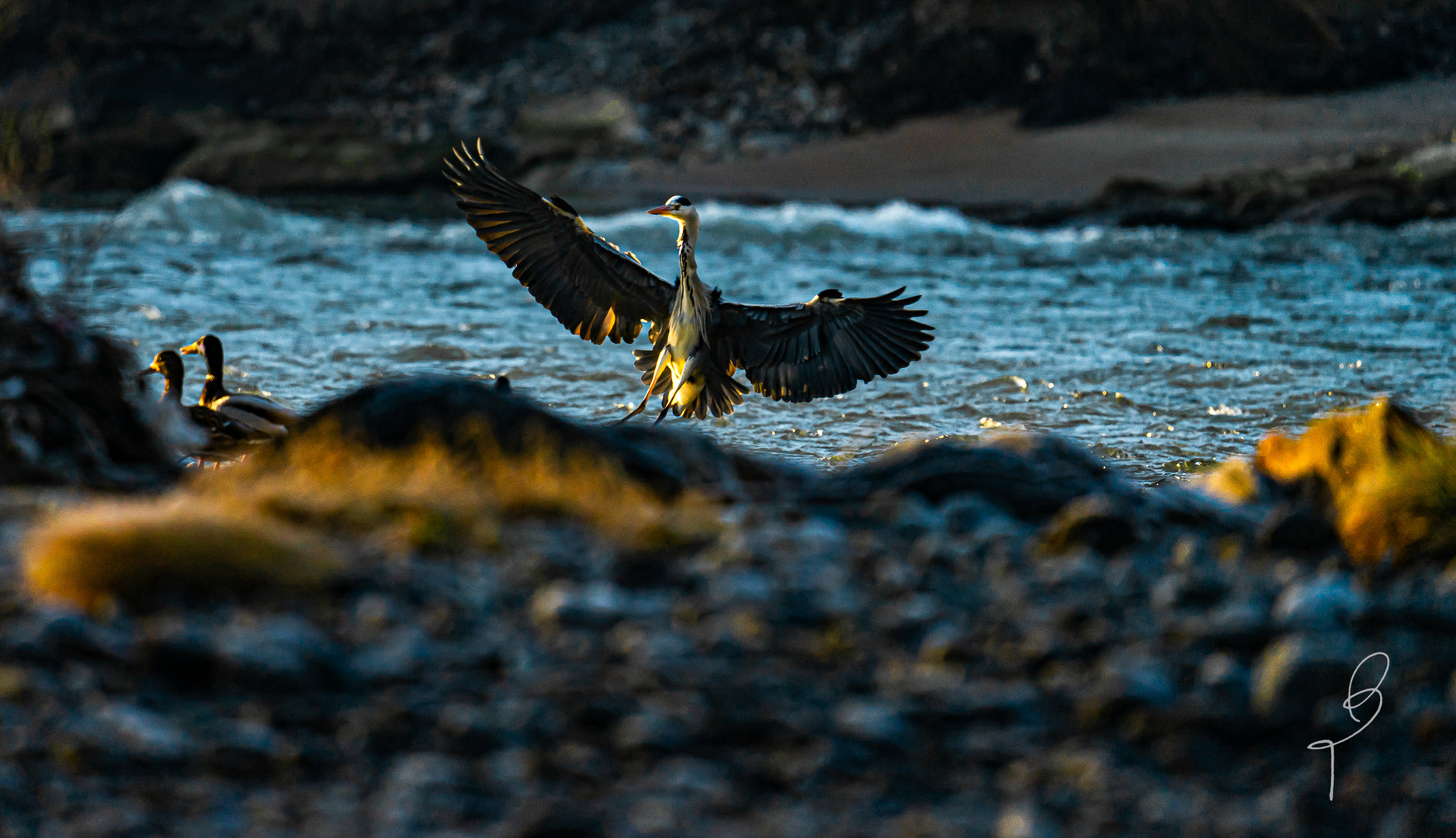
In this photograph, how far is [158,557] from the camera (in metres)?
3.29

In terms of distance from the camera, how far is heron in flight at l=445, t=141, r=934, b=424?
283 inches

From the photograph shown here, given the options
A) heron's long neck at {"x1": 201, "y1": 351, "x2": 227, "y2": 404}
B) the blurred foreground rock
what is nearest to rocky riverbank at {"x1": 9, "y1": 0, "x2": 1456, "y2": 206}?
heron's long neck at {"x1": 201, "y1": 351, "x2": 227, "y2": 404}

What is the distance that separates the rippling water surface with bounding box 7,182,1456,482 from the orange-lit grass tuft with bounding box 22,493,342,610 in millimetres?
1852

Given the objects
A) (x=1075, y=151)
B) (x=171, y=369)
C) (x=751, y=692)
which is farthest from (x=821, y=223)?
(x=751, y=692)

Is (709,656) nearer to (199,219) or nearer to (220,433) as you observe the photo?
(220,433)

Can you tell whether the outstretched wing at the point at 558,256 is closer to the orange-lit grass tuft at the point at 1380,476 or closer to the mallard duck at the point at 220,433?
the mallard duck at the point at 220,433

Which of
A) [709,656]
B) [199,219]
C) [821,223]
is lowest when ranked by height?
[709,656]

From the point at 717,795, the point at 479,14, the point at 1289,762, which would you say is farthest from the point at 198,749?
the point at 479,14

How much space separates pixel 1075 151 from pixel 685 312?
22645 mm

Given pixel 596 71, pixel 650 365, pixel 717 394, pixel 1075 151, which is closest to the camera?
pixel 717 394

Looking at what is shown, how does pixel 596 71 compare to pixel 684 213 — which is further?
pixel 596 71

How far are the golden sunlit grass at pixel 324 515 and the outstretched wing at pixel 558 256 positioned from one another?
9.16ft

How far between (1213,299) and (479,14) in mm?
29188

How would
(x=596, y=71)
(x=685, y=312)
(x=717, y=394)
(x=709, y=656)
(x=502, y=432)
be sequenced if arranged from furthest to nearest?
(x=596, y=71) → (x=717, y=394) → (x=685, y=312) → (x=502, y=432) → (x=709, y=656)
